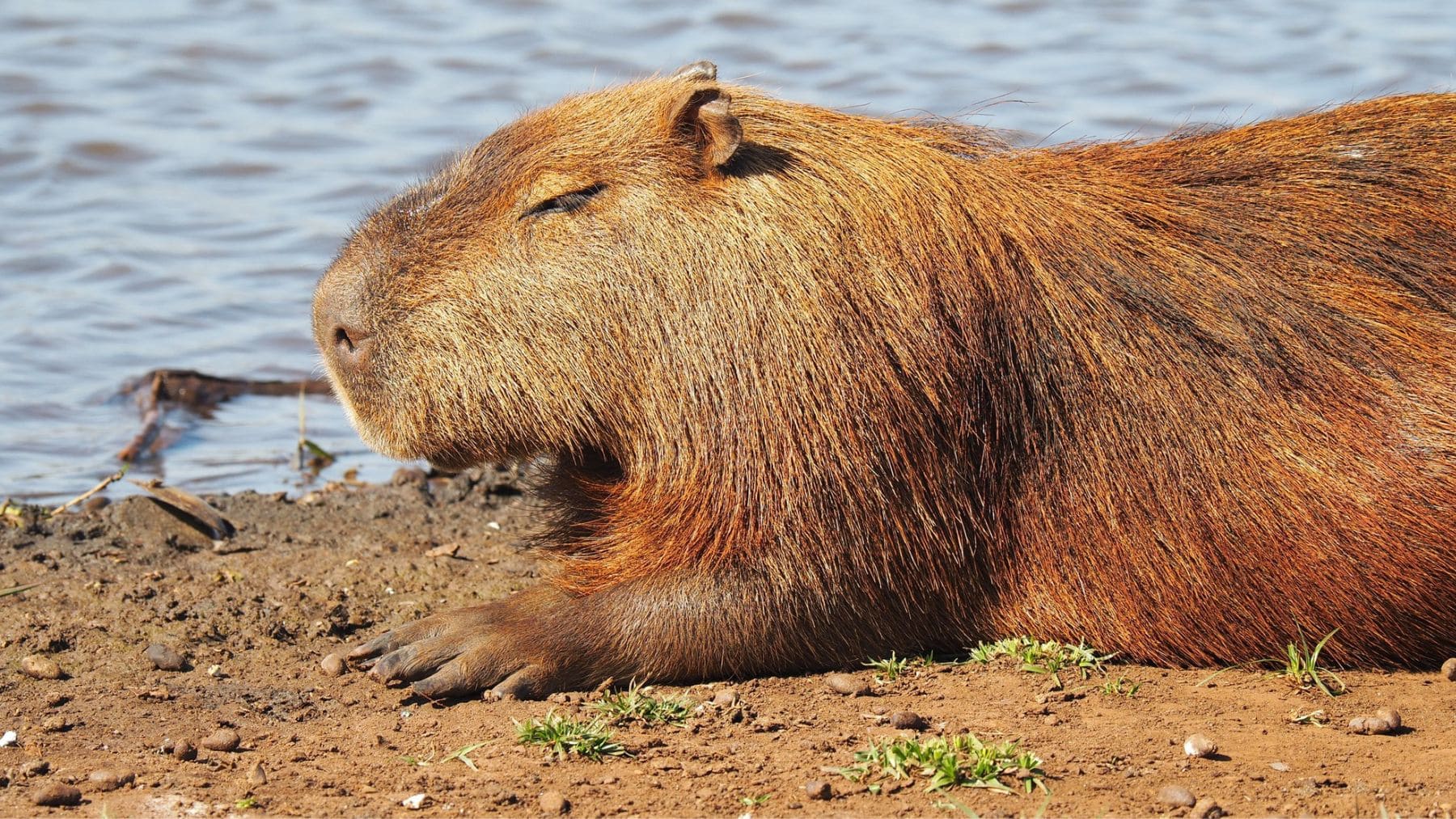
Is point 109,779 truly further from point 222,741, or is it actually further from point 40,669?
point 40,669

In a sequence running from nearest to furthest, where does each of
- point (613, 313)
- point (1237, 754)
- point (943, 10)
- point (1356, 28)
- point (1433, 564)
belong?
point (1237, 754) < point (1433, 564) < point (613, 313) < point (1356, 28) < point (943, 10)

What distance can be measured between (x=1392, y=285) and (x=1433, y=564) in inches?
31.1

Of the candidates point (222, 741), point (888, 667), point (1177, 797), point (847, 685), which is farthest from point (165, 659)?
point (1177, 797)

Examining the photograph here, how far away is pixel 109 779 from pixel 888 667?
199cm

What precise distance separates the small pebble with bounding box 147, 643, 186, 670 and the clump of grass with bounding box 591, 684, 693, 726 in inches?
50.4

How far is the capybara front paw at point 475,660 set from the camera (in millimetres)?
4367

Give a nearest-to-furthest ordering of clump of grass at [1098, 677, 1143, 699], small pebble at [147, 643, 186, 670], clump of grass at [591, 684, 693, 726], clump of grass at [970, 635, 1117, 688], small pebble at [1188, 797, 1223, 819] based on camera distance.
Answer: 1. small pebble at [1188, 797, 1223, 819]
2. clump of grass at [591, 684, 693, 726]
3. clump of grass at [1098, 677, 1143, 699]
4. clump of grass at [970, 635, 1117, 688]
5. small pebble at [147, 643, 186, 670]

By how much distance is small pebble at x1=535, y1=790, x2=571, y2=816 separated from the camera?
141 inches

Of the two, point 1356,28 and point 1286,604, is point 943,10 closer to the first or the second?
point 1356,28

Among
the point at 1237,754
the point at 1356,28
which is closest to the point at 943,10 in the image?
the point at 1356,28

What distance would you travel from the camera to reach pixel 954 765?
3662 millimetres

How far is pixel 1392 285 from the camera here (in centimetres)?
454

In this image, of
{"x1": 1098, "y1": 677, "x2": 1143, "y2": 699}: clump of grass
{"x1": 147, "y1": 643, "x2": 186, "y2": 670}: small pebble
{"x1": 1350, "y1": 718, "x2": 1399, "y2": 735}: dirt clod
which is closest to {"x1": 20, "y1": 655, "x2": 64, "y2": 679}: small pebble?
{"x1": 147, "y1": 643, "x2": 186, "y2": 670}: small pebble

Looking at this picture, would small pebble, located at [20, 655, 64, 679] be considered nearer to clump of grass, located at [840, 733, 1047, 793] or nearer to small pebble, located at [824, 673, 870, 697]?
small pebble, located at [824, 673, 870, 697]
